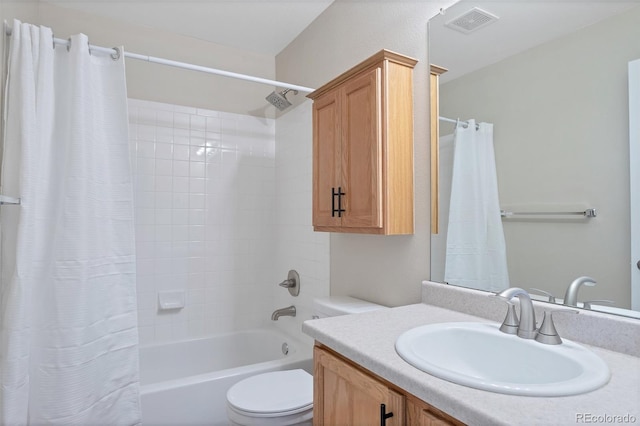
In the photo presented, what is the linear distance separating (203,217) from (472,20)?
2.04 metres

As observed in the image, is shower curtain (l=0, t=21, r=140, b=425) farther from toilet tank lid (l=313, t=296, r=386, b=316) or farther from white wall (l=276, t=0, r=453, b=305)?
white wall (l=276, t=0, r=453, b=305)

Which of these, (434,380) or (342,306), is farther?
(342,306)

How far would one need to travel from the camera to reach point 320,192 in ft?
6.18

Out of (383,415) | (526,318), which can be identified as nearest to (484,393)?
(383,415)

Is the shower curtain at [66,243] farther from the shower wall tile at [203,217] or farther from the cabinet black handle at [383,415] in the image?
the cabinet black handle at [383,415]

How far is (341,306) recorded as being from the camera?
1.76 m

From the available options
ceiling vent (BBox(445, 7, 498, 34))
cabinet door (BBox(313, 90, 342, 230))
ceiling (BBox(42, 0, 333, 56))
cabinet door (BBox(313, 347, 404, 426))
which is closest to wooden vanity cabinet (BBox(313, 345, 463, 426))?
cabinet door (BBox(313, 347, 404, 426))

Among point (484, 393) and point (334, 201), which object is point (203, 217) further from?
point (484, 393)

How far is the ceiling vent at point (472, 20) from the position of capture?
140 cm

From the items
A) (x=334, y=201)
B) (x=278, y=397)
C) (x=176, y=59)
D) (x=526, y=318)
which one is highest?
(x=176, y=59)

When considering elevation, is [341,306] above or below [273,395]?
above

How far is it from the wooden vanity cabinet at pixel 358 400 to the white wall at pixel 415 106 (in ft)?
1.99

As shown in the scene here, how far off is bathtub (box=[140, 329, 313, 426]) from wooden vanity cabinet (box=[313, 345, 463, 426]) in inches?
30.8

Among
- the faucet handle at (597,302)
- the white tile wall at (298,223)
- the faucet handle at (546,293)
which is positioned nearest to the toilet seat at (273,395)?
the white tile wall at (298,223)
